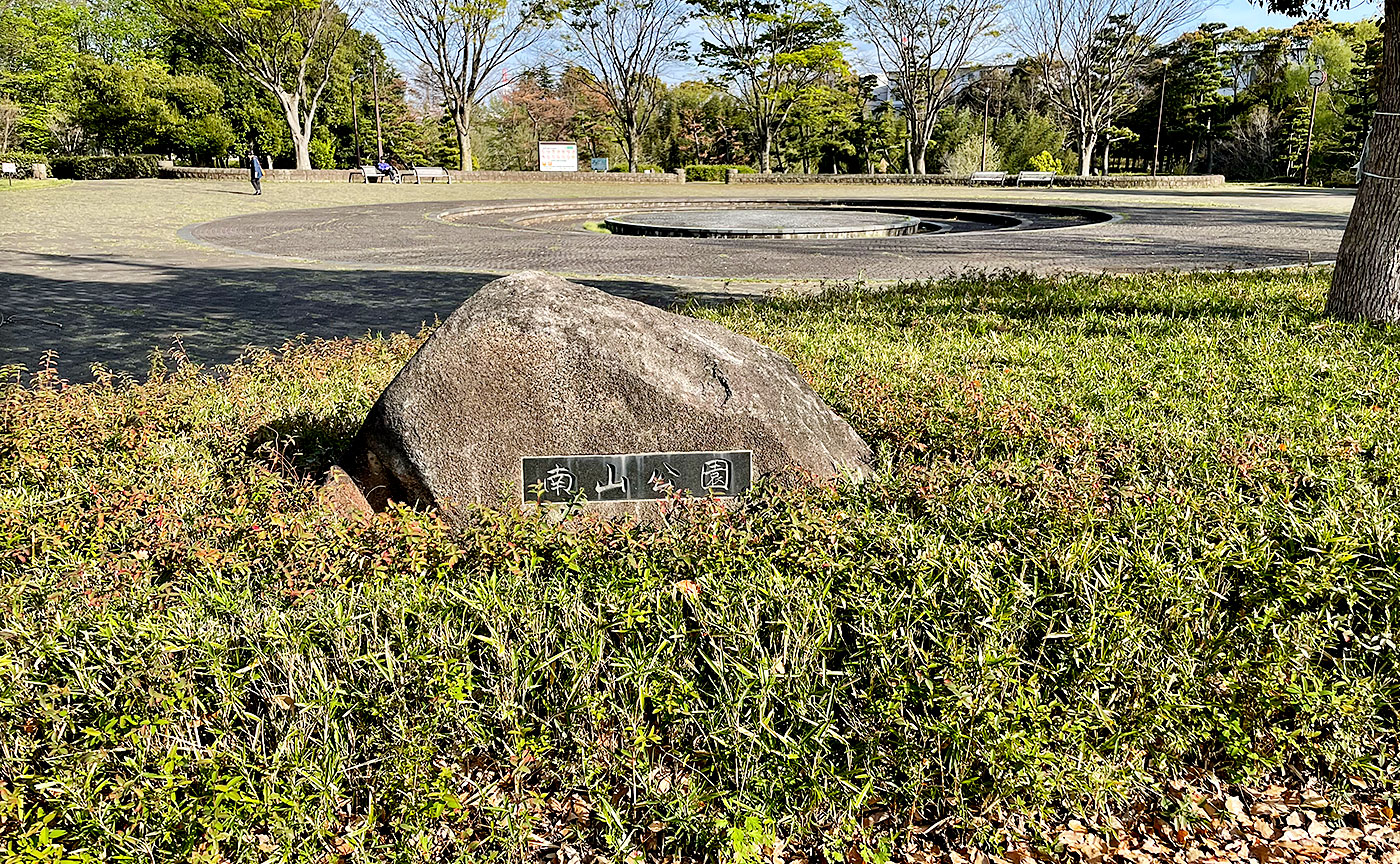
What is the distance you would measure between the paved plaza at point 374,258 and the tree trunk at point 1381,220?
3.47 m

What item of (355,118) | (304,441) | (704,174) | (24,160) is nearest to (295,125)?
(355,118)

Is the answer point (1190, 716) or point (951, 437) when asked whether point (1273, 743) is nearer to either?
point (1190, 716)

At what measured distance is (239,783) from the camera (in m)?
2.01

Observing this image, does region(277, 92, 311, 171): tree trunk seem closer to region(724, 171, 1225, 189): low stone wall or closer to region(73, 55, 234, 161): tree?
region(73, 55, 234, 161): tree

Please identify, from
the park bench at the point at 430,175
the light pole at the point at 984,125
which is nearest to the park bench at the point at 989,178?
the light pole at the point at 984,125

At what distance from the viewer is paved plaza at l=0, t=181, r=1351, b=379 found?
6.99 m

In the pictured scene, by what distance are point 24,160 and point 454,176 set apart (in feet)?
53.9

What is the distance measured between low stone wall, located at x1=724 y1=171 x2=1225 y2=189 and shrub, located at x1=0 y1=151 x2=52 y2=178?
84.7ft

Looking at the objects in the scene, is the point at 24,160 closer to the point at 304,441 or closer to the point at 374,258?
the point at 374,258

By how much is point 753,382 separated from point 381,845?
183 centimetres

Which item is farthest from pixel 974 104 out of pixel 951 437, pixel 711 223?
pixel 951 437

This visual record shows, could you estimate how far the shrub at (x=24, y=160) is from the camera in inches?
1379

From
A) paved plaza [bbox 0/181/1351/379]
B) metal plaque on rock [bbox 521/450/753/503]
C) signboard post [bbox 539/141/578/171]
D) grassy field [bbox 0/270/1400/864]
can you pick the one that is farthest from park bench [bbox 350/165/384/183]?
metal plaque on rock [bbox 521/450/753/503]

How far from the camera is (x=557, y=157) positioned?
39781mm
